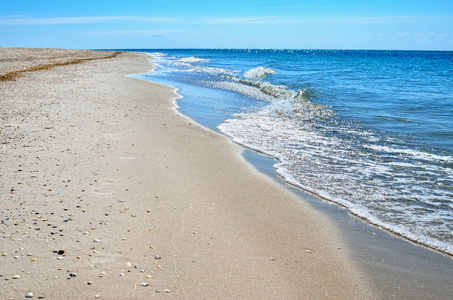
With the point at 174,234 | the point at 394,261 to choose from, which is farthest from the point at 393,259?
the point at 174,234

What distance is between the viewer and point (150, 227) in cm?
420

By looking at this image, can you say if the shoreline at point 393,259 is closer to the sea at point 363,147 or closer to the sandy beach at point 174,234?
the sandy beach at point 174,234

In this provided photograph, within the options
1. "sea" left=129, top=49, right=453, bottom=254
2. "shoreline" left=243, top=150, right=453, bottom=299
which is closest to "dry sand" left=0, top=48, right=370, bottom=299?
"shoreline" left=243, top=150, right=453, bottom=299

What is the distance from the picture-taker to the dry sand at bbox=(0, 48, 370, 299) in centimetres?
323

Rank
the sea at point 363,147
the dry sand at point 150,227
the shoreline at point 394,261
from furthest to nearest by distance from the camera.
→ the sea at point 363,147
the shoreline at point 394,261
the dry sand at point 150,227

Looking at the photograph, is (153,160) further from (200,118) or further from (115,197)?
(200,118)

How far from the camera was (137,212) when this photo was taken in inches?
178

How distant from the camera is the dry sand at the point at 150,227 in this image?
3227mm

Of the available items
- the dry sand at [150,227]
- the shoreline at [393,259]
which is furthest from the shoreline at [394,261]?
the dry sand at [150,227]

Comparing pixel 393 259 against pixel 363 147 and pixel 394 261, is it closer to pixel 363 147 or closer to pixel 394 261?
pixel 394 261

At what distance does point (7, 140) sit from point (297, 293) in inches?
254

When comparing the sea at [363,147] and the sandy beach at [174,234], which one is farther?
the sea at [363,147]

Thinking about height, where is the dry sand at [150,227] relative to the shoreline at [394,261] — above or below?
above

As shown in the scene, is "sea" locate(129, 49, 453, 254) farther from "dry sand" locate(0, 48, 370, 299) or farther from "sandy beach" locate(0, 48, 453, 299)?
"dry sand" locate(0, 48, 370, 299)
